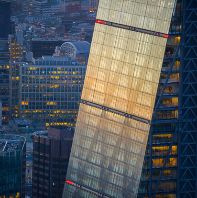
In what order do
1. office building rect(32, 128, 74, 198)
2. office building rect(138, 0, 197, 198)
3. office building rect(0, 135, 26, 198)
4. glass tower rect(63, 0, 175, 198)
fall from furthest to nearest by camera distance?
office building rect(32, 128, 74, 198) < office building rect(0, 135, 26, 198) < office building rect(138, 0, 197, 198) < glass tower rect(63, 0, 175, 198)

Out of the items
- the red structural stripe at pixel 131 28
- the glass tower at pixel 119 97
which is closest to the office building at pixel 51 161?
the glass tower at pixel 119 97

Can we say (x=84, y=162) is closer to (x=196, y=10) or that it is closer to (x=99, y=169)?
(x=99, y=169)

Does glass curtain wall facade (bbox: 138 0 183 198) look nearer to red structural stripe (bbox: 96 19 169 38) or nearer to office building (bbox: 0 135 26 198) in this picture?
red structural stripe (bbox: 96 19 169 38)

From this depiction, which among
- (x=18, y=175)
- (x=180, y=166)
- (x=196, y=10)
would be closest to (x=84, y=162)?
(x=180, y=166)

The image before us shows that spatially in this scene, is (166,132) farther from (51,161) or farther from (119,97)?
(51,161)

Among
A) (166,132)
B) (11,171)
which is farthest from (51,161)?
(166,132)

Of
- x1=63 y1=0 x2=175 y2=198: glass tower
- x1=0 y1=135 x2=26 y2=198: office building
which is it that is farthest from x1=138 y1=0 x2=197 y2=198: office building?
x1=0 y1=135 x2=26 y2=198: office building
